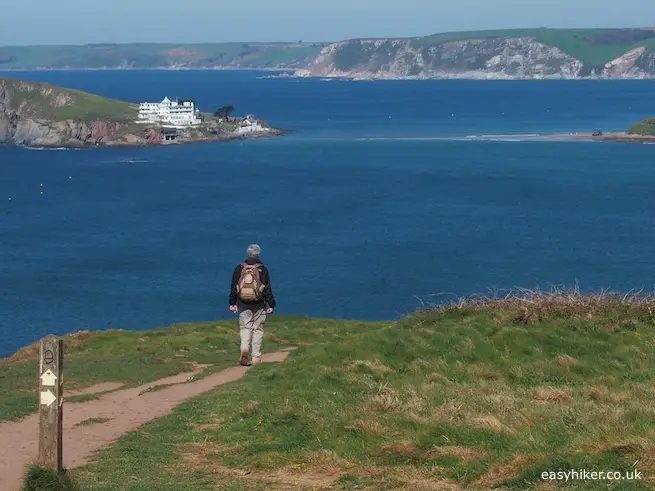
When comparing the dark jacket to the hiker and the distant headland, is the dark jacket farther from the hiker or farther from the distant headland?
the distant headland

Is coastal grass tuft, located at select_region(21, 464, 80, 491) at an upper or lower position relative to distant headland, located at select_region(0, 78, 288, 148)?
upper

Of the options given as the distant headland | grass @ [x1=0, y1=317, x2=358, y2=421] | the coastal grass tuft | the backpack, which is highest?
the backpack

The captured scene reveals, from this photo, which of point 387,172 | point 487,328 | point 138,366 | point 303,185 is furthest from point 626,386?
point 387,172

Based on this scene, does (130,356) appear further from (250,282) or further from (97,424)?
(97,424)

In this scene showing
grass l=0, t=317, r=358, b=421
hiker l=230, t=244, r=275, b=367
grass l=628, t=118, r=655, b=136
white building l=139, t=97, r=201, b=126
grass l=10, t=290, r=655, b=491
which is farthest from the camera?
white building l=139, t=97, r=201, b=126

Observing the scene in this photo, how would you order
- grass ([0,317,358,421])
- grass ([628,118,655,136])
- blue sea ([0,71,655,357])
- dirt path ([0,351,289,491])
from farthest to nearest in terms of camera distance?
grass ([628,118,655,136]) → blue sea ([0,71,655,357]) → grass ([0,317,358,421]) → dirt path ([0,351,289,491])

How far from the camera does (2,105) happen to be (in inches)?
7525

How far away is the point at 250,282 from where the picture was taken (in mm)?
16562

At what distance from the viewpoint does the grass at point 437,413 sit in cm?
993

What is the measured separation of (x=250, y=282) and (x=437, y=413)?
5.49 meters

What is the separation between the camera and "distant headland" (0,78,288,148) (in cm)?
18475

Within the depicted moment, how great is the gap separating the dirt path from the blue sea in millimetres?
39885

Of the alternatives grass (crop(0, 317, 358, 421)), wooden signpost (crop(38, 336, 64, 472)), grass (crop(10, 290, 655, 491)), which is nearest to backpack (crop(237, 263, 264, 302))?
grass (crop(10, 290, 655, 491))

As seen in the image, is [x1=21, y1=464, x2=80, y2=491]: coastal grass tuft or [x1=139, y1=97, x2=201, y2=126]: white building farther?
[x1=139, y1=97, x2=201, y2=126]: white building
